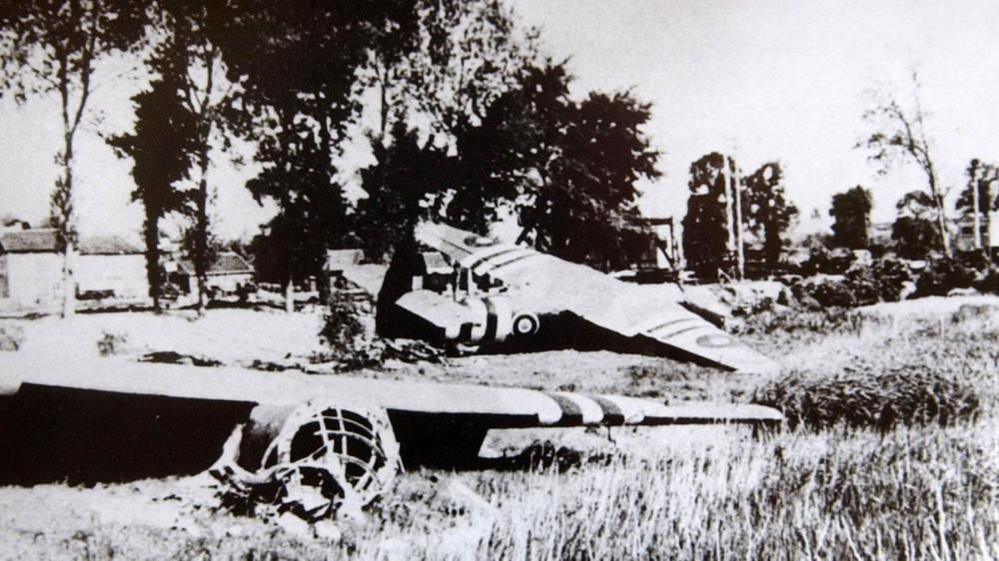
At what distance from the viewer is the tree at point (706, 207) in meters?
2.27

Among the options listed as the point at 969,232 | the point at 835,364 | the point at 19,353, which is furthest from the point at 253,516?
the point at 969,232

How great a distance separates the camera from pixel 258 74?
6.96 ft

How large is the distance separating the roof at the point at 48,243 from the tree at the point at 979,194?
124 inches

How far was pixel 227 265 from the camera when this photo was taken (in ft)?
6.81

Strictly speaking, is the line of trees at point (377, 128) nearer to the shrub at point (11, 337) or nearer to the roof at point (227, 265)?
the roof at point (227, 265)

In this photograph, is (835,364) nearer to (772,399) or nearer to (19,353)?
(772,399)

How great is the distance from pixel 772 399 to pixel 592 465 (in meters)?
0.82

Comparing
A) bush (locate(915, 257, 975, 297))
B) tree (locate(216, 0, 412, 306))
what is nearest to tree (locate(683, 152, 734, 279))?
bush (locate(915, 257, 975, 297))

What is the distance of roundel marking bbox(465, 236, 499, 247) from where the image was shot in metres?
2.25

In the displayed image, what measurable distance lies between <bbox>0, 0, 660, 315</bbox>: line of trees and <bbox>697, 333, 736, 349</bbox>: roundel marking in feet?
1.38

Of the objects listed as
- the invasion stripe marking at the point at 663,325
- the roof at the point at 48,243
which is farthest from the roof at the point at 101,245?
the invasion stripe marking at the point at 663,325

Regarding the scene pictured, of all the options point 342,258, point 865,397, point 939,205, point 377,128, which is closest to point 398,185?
point 377,128

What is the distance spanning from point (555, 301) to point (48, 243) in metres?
1.67

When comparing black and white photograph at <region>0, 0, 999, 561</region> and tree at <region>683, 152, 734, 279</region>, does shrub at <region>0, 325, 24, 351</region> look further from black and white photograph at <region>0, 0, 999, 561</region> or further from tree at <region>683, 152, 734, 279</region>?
tree at <region>683, 152, 734, 279</region>
